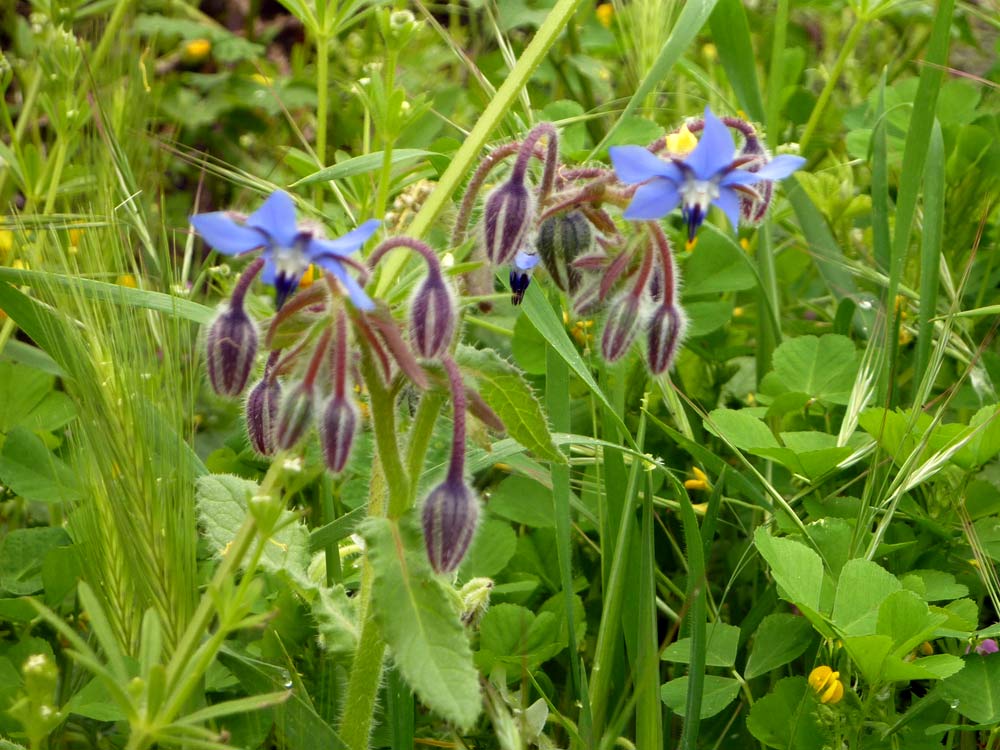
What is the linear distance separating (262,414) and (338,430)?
276 millimetres

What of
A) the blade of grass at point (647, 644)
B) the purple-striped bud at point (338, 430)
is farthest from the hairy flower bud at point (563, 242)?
the purple-striped bud at point (338, 430)

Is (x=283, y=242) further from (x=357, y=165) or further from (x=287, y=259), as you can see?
(x=357, y=165)

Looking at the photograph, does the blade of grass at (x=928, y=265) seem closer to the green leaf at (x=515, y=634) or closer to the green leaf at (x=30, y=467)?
the green leaf at (x=515, y=634)

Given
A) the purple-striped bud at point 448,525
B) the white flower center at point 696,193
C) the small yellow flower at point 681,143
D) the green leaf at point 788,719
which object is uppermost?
the small yellow flower at point 681,143

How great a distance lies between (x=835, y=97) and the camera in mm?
3857

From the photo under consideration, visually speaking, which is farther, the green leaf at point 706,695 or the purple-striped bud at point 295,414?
the green leaf at point 706,695

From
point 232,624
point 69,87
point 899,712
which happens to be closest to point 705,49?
point 69,87

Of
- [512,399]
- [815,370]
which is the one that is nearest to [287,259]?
[512,399]

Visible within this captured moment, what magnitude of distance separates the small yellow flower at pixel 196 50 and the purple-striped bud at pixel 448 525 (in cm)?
307

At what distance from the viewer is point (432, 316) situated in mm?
1353

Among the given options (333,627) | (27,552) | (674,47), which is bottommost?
(27,552)

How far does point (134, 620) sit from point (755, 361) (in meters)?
1.56

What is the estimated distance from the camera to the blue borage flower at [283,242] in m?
1.21

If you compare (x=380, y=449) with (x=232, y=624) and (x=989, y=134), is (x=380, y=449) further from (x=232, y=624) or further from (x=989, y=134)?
(x=989, y=134)
